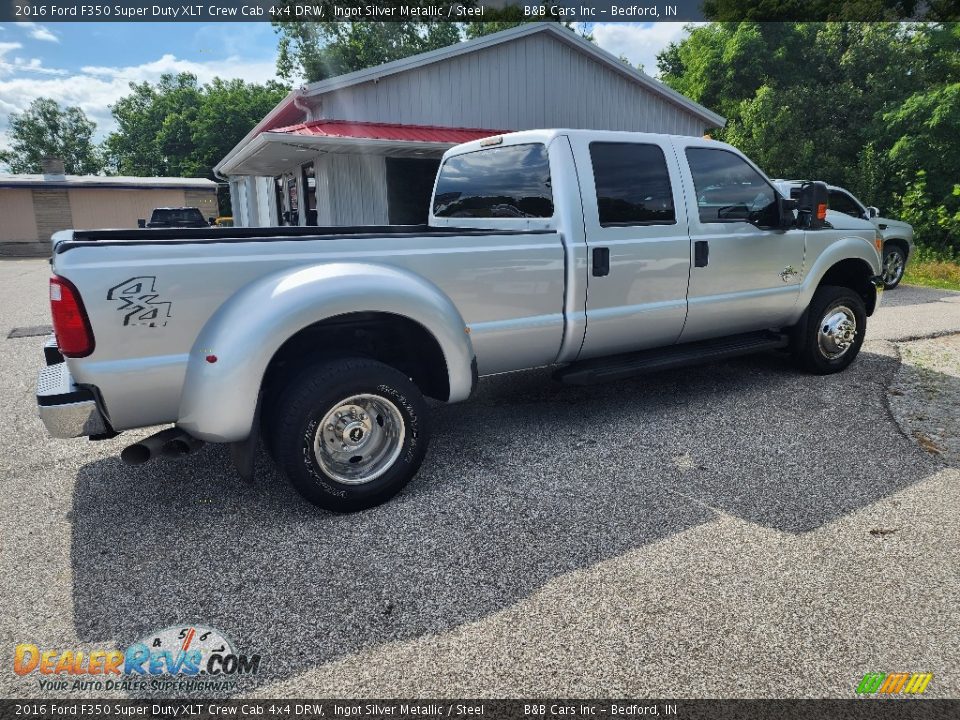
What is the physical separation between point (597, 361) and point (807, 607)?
7.24ft

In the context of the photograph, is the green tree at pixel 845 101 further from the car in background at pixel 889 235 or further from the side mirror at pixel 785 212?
the side mirror at pixel 785 212

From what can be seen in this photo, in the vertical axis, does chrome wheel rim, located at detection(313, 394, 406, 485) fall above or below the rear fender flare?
below

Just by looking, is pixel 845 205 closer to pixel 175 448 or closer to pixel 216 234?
pixel 216 234

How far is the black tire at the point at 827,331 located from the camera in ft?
18.4

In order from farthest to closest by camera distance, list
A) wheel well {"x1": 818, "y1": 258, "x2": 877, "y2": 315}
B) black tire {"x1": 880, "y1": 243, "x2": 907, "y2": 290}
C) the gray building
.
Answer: the gray building, black tire {"x1": 880, "y1": 243, "x2": 907, "y2": 290}, wheel well {"x1": 818, "y1": 258, "x2": 877, "y2": 315}

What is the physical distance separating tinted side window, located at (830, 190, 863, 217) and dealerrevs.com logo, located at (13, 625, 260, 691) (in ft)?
38.0

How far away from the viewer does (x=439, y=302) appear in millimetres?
3539

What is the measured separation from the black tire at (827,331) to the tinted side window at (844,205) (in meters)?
6.03

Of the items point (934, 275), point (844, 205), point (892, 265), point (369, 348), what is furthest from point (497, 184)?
point (934, 275)

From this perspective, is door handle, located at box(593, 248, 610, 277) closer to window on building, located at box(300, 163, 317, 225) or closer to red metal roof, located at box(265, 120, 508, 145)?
red metal roof, located at box(265, 120, 508, 145)

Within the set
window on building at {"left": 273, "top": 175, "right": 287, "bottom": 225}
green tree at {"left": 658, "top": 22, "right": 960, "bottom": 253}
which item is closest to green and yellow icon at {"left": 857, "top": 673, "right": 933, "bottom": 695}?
window on building at {"left": 273, "top": 175, "right": 287, "bottom": 225}

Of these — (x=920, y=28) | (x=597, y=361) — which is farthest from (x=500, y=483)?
(x=920, y=28)

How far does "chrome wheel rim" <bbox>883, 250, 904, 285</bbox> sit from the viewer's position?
11.7 m

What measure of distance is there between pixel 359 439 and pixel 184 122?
56836 mm
